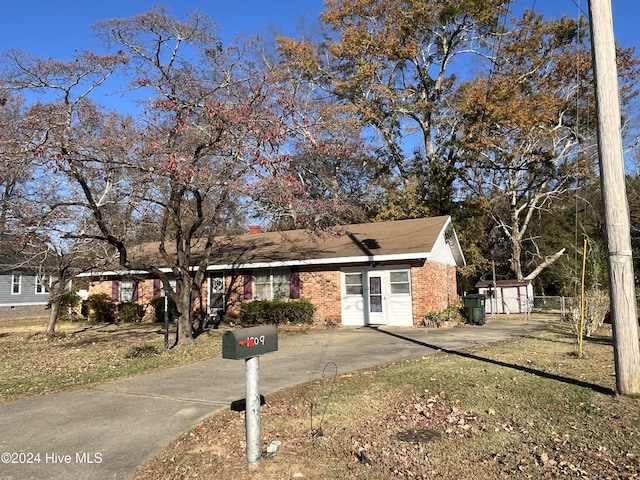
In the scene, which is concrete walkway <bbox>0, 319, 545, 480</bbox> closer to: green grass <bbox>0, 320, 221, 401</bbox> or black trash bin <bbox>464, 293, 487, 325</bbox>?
green grass <bbox>0, 320, 221, 401</bbox>

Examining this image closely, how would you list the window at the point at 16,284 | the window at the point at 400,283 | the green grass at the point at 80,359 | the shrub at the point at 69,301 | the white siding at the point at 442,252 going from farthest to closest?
1. the window at the point at 16,284
2. the shrub at the point at 69,301
3. the white siding at the point at 442,252
4. the window at the point at 400,283
5. the green grass at the point at 80,359

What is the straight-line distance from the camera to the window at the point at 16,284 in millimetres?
34031

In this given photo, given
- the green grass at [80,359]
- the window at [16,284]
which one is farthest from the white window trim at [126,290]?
the window at [16,284]

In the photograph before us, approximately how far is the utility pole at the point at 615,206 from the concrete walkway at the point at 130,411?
14.5 feet

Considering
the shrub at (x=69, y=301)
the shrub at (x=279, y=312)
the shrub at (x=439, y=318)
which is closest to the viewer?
the shrub at (x=439, y=318)

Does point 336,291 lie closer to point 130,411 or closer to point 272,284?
point 272,284

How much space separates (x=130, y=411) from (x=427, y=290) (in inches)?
495

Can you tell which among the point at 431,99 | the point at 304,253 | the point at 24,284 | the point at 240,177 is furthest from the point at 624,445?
the point at 24,284

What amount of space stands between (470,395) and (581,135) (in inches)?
1014

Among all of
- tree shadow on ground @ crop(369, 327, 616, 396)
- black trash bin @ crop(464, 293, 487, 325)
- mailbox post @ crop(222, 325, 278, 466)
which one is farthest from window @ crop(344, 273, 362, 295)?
mailbox post @ crop(222, 325, 278, 466)

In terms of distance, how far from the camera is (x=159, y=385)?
8.06 m

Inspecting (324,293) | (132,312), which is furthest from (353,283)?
(132,312)

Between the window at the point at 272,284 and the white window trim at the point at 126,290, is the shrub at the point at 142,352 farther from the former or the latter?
the white window trim at the point at 126,290

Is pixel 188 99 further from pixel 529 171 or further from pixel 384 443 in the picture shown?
pixel 529 171
